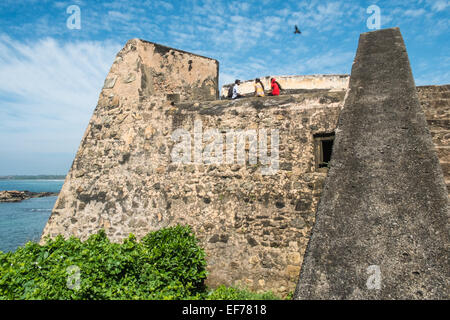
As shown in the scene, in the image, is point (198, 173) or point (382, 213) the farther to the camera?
point (198, 173)

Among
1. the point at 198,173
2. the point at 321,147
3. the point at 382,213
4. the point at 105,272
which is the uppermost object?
the point at 321,147

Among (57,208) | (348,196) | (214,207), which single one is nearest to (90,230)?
(57,208)

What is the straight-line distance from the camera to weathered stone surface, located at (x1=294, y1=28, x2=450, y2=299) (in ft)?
5.75

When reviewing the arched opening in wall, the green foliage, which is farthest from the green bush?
the arched opening in wall

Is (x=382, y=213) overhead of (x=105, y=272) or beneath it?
overhead

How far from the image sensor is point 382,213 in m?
2.09

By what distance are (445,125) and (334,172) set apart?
253 centimetres

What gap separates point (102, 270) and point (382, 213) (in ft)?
9.89

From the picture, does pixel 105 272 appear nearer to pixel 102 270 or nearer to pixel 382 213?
pixel 102 270

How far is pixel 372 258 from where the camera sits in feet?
6.09

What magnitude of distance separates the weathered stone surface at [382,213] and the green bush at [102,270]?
6.37 feet

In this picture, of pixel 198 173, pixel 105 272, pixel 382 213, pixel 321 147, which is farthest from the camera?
pixel 198 173

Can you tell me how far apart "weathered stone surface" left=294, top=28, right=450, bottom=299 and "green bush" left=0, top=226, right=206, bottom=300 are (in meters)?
1.94

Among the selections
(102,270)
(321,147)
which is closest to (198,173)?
(321,147)
